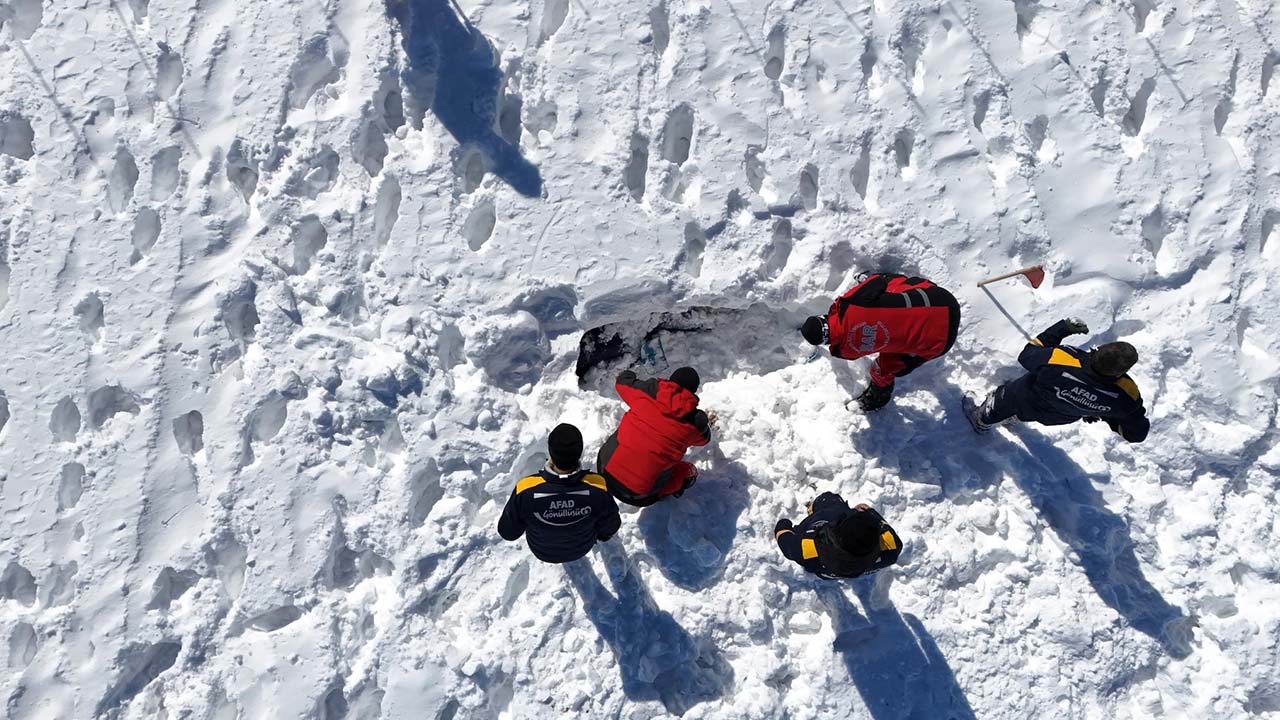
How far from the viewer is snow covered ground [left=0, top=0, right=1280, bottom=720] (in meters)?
4.71

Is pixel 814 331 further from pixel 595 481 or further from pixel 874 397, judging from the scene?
pixel 595 481

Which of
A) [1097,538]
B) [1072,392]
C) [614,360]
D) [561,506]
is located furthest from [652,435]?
[1097,538]

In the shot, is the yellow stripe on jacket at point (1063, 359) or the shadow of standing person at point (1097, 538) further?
the shadow of standing person at point (1097, 538)

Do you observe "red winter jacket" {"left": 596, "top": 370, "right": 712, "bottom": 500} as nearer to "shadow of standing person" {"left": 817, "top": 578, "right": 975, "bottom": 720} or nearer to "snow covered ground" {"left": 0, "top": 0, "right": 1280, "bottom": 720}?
"snow covered ground" {"left": 0, "top": 0, "right": 1280, "bottom": 720}

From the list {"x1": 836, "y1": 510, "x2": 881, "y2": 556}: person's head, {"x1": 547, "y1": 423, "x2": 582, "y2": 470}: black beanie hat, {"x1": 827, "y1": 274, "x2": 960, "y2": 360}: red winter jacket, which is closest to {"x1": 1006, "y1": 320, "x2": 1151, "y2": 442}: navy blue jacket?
{"x1": 827, "y1": 274, "x2": 960, "y2": 360}: red winter jacket

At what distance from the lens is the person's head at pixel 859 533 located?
359cm

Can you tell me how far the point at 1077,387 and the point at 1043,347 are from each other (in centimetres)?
35

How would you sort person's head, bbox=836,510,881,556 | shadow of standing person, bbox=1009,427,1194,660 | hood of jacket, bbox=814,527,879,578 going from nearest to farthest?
person's head, bbox=836,510,881,556
hood of jacket, bbox=814,527,879,578
shadow of standing person, bbox=1009,427,1194,660

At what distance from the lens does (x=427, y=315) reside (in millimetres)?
5000

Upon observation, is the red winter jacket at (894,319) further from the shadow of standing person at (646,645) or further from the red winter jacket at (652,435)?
the shadow of standing person at (646,645)

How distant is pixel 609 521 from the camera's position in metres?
4.21

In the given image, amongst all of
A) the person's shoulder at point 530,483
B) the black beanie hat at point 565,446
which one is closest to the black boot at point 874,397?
the black beanie hat at point 565,446

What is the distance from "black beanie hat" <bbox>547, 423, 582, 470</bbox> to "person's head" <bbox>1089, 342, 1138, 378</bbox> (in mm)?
2714

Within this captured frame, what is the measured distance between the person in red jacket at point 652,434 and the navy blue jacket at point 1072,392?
1.91m
